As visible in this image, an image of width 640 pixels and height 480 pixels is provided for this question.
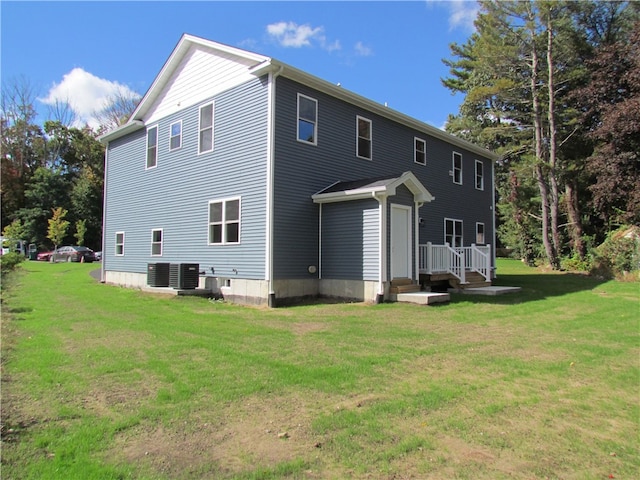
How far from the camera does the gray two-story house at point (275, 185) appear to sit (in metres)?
11.4

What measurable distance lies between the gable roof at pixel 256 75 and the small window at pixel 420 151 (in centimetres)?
45

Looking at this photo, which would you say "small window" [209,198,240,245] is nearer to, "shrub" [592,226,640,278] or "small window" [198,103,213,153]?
"small window" [198,103,213,153]

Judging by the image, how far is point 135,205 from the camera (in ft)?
55.3

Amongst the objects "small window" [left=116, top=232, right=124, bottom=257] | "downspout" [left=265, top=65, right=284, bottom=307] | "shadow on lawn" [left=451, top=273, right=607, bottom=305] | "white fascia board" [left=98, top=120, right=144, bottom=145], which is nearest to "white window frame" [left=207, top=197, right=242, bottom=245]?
"downspout" [left=265, top=65, right=284, bottom=307]

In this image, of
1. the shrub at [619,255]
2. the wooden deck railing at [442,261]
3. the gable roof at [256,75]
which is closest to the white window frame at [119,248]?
the gable roof at [256,75]

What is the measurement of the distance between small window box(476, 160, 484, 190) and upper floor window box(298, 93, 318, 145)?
33.7 ft

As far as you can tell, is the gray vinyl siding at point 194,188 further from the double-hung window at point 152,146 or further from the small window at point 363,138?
the small window at point 363,138

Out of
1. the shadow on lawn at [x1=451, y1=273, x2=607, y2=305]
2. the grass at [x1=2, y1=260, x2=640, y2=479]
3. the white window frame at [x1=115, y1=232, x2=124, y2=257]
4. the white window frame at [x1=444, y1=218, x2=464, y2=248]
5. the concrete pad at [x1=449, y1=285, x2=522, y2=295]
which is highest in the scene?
the white window frame at [x1=444, y1=218, x2=464, y2=248]

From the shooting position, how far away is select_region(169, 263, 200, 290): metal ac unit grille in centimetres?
1259

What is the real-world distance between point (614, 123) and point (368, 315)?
1974 cm

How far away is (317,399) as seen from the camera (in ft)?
13.7

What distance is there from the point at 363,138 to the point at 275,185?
13.6ft

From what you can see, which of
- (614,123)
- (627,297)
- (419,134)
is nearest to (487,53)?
(614,123)

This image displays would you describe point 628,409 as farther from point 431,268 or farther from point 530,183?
point 530,183
